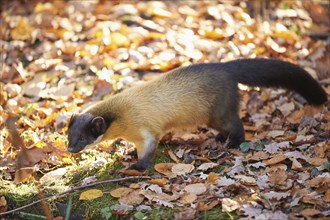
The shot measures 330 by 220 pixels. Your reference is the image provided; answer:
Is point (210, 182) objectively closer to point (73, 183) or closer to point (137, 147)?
point (137, 147)

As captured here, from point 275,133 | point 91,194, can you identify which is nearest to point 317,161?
point 275,133

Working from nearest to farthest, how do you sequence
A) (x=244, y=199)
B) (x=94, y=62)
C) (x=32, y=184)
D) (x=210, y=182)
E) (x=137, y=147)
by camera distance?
(x=244, y=199), (x=210, y=182), (x=32, y=184), (x=137, y=147), (x=94, y=62)

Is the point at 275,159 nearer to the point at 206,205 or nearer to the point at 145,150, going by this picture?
the point at 206,205

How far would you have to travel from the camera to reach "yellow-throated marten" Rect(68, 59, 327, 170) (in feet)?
19.1

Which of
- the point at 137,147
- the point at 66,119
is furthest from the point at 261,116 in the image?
the point at 66,119

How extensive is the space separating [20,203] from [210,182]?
1924 millimetres

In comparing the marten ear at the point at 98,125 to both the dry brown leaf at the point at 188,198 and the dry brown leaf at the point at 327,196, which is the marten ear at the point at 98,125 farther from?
the dry brown leaf at the point at 327,196

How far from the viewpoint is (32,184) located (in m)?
5.56

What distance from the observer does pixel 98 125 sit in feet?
19.0

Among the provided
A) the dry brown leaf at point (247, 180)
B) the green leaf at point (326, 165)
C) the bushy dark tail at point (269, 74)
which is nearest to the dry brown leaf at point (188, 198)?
the dry brown leaf at point (247, 180)

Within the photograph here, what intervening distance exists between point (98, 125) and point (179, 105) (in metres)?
1.00

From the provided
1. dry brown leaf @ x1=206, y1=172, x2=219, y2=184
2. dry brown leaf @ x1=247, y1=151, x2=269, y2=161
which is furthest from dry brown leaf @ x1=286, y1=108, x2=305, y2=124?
dry brown leaf @ x1=206, y1=172, x2=219, y2=184

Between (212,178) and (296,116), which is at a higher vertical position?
(212,178)

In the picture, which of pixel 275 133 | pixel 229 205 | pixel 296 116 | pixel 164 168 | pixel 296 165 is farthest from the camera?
pixel 296 116
